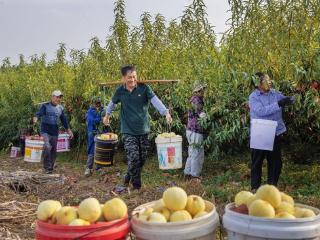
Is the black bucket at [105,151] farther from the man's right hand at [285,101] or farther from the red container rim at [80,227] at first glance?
the red container rim at [80,227]

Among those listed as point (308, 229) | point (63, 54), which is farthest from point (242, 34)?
point (63, 54)

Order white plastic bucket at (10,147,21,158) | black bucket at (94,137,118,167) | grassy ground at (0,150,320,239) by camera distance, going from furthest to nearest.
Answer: white plastic bucket at (10,147,21,158) → black bucket at (94,137,118,167) → grassy ground at (0,150,320,239)

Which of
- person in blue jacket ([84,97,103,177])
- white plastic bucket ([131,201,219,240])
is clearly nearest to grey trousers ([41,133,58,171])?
person in blue jacket ([84,97,103,177])

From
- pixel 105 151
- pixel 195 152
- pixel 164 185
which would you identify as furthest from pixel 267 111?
pixel 105 151

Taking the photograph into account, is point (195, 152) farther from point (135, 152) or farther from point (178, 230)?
point (178, 230)

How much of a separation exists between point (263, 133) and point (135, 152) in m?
1.77

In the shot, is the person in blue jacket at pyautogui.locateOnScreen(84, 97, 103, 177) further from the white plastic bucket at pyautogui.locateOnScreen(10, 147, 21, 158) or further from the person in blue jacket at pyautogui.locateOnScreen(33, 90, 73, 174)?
the white plastic bucket at pyautogui.locateOnScreen(10, 147, 21, 158)

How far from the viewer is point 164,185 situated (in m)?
7.29

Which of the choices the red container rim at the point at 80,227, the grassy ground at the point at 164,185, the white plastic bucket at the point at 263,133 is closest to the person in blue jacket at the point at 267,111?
the white plastic bucket at the point at 263,133

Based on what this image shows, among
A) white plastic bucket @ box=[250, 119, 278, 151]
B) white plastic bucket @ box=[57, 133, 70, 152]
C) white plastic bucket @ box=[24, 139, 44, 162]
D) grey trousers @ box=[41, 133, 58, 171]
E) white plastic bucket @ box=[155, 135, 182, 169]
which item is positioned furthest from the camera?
white plastic bucket @ box=[57, 133, 70, 152]

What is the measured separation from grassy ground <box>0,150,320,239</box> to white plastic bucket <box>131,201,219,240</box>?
7.17 ft

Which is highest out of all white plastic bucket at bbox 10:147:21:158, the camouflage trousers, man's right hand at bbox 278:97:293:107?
man's right hand at bbox 278:97:293:107

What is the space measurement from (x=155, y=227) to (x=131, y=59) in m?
7.43

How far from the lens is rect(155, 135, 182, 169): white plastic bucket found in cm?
661
